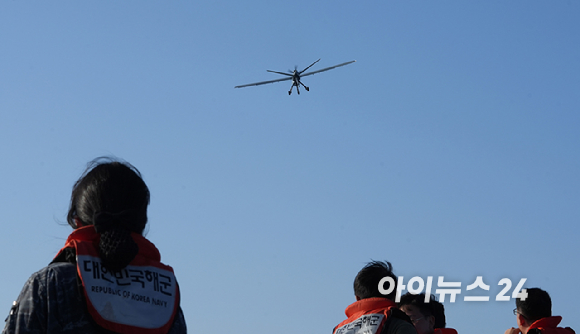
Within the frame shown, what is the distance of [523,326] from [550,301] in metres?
0.56

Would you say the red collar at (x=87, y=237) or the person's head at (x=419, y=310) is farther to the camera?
the person's head at (x=419, y=310)

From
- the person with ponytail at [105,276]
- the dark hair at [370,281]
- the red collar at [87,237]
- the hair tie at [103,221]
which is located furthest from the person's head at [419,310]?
the hair tie at [103,221]

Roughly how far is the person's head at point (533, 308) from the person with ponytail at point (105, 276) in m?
7.01

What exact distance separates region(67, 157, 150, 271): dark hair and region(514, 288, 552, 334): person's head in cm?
729

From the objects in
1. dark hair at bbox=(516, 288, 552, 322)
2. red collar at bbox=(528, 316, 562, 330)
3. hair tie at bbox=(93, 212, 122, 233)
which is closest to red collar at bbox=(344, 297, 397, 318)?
red collar at bbox=(528, 316, 562, 330)

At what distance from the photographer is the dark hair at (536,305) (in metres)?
10.3

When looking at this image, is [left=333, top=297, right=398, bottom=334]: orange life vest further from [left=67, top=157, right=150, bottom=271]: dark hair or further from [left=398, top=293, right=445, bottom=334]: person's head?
[left=67, top=157, right=150, bottom=271]: dark hair

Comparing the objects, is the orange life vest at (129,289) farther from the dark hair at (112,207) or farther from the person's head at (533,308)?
the person's head at (533,308)

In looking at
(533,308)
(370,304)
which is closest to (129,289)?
(370,304)

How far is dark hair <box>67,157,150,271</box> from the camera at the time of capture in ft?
15.1

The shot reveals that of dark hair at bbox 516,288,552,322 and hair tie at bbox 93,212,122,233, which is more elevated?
dark hair at bbox 516,288,552,322

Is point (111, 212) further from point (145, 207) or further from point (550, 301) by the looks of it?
point (550, 301)

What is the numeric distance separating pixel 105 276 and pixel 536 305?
7.69 meters

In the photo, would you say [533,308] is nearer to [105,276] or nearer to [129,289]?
[129,289]
